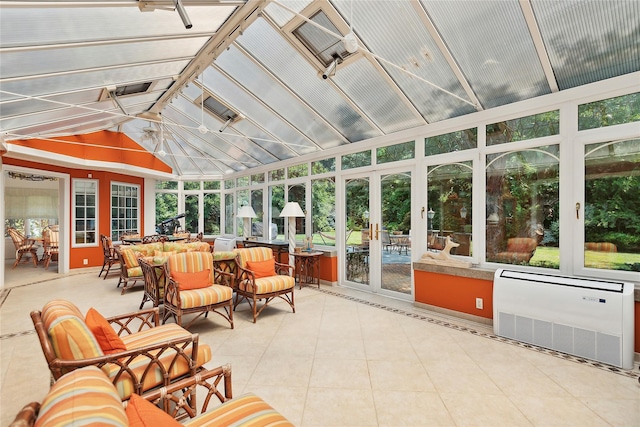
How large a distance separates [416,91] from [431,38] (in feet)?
2.87

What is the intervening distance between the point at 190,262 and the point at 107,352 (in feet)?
6.92

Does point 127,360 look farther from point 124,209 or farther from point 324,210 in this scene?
point 124,209

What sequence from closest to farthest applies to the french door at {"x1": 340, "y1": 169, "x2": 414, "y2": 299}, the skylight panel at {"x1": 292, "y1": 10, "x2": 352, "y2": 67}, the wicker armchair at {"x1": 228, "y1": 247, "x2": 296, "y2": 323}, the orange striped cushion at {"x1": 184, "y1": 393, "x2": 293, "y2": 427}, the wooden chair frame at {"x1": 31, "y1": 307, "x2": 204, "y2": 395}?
the orange striped cushion at {"x1": 184, "y1": 393, "x2": 293, "y2": 427} → the wooden chair frame at {"x1": 31, "y1": 307, "x2": 204, "y2": 395} → the skylight panel at {"x1": 292, "y1": 10, "x2": 352, "y2": 67} → the wicker armchair at {"x1": 228, "y1": 247, "x2": 296, "y2": 323} → the french door at {"x1": 340, "y1": 169, "x2": 414, "y2": 299}

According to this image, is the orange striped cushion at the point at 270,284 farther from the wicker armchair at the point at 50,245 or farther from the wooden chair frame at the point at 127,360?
the wicker armchair at the point at 50,245

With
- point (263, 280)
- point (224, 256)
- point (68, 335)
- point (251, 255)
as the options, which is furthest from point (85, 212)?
point (68, 335)

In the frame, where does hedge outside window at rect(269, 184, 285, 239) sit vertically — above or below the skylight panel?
below

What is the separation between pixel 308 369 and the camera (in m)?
2.79

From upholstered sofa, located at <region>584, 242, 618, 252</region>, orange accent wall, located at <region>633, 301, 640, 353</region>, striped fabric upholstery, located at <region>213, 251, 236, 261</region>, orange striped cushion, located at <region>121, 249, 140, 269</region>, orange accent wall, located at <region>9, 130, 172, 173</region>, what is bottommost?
orange accent wall, located at <region>633, 301, 640, 353</region>

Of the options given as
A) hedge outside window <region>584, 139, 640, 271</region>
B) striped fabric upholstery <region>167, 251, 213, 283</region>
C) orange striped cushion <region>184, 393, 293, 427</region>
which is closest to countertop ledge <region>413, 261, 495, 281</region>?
hedge outside window <region>584, 139, 640, 271</region>

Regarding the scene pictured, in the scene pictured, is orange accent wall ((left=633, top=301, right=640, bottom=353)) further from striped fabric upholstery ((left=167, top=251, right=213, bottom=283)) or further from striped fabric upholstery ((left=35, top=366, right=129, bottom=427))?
striped fabric upholstery ((left=167, top=251, right=213, bottom=283))

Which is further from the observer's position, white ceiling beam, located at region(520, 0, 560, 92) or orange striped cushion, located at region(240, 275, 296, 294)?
orange striped cushion, located at region(240, 275, 296, 294)

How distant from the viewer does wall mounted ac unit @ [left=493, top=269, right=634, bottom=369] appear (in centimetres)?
281

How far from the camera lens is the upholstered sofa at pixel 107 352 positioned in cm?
162

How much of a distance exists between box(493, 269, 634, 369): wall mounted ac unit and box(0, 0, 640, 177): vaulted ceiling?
2177 millimetres
